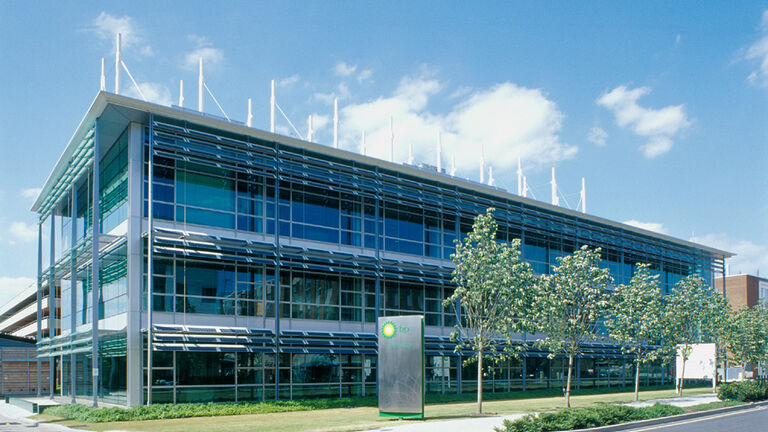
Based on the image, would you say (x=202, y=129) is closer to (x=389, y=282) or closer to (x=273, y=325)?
(x=273, y=325)

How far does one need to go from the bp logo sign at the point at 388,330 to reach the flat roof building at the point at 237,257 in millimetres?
8407

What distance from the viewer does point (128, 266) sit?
30.3 metres

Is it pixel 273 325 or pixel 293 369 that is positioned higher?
pixel 273 325

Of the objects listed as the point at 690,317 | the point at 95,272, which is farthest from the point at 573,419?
the point at 690,317

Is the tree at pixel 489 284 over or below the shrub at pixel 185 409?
over

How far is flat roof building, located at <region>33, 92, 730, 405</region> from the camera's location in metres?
30.7

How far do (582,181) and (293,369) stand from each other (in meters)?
33.4

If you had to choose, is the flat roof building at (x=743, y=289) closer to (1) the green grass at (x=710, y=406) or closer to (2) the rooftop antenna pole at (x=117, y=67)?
(1) the green grass at (x=710, y=406)

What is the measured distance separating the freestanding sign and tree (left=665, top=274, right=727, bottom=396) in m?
19.8

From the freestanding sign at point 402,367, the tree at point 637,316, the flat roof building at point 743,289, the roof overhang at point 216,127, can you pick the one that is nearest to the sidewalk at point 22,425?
the freestanding sign at point 402,367

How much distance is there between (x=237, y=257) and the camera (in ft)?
106

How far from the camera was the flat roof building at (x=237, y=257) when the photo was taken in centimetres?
3070

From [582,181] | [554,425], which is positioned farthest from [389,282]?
[582,181]

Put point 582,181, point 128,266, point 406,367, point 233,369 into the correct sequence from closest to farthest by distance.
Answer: point 406,367 → point 128,266 → point 233,369 → point 582,181
